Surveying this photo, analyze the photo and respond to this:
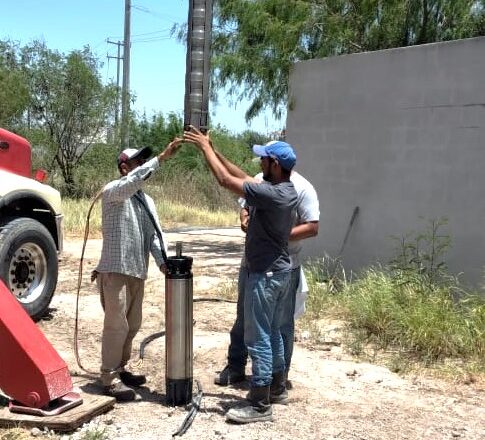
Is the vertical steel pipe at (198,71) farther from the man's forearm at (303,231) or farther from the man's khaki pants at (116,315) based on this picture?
the man's khaki pants at (116,315)

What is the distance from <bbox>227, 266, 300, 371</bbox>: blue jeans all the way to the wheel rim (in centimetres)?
251

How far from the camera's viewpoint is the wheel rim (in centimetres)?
680

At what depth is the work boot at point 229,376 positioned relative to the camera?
17.5ft

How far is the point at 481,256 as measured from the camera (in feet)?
23.8

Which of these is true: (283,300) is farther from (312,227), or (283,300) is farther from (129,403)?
(129,403)

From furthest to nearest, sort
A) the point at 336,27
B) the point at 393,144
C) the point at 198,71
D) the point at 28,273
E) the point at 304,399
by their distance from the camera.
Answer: the point at 336,27, the point at 393,144, the point at 28,273, the point at 304,399, the point at 198,71

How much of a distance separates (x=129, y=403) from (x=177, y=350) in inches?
20.9

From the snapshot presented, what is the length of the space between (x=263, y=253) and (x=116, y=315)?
114cm

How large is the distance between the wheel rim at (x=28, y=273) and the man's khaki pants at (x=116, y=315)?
2.18 meters

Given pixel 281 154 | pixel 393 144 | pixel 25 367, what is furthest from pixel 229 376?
pixel 393 144

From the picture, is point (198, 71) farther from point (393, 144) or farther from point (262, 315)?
point (393, 144)

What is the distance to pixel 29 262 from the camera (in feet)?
23.0

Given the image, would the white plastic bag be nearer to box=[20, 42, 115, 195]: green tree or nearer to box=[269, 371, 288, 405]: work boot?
box=[269, 371, 288, 405]: work boot

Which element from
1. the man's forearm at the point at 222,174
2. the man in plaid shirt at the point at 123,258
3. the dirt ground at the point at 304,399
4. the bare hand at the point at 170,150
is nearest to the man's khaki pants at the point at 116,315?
the man in plaid shirt at the point at 123,258
